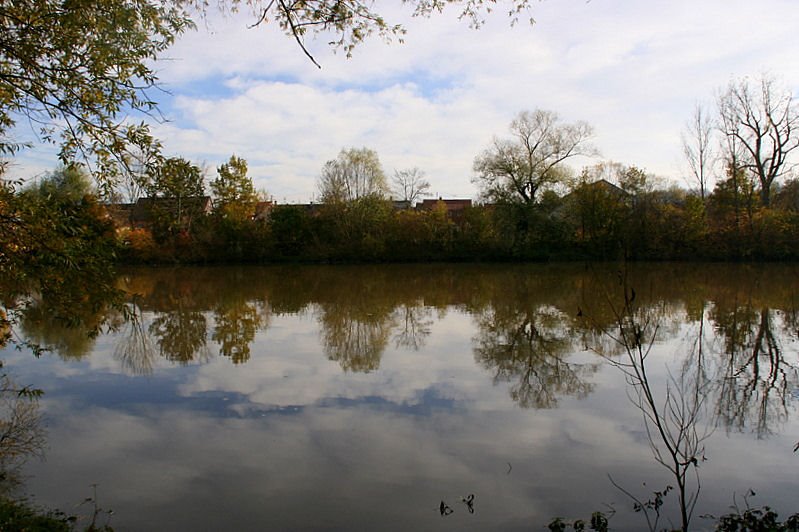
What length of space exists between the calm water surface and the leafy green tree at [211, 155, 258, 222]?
3000cm

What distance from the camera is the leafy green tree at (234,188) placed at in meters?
42.7

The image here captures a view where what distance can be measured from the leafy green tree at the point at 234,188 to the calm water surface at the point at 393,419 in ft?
98.4

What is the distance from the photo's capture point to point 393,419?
6.56 meters

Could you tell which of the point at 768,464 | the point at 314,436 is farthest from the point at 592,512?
the point at 314,436

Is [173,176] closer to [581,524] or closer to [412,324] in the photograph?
[581,524]

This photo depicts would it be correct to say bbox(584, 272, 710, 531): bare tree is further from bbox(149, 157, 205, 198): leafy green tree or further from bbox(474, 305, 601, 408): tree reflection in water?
bbox(149, 157, 205, 198): leafy green tree

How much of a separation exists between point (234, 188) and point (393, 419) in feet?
129

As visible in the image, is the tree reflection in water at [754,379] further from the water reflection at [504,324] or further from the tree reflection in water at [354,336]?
the tree reflection in water at [354,336]

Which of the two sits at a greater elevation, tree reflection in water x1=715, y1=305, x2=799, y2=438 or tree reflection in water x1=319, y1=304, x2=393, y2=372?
tree reflection in water x1=319, y1=304, x2=393, y2=372

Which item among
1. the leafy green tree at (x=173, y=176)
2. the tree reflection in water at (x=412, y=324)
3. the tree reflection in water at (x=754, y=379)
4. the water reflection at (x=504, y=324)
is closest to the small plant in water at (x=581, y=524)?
the water reflection at (x=504, y=324)

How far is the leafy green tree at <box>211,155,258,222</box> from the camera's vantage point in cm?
4269

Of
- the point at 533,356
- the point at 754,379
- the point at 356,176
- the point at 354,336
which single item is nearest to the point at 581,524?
the point at 754,379

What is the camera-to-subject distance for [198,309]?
55.0ft

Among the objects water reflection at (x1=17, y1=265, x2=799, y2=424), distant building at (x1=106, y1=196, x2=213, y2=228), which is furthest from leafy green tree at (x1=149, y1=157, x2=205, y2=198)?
distant building at (x1=106, y1=196, x2=213, y2=228)
